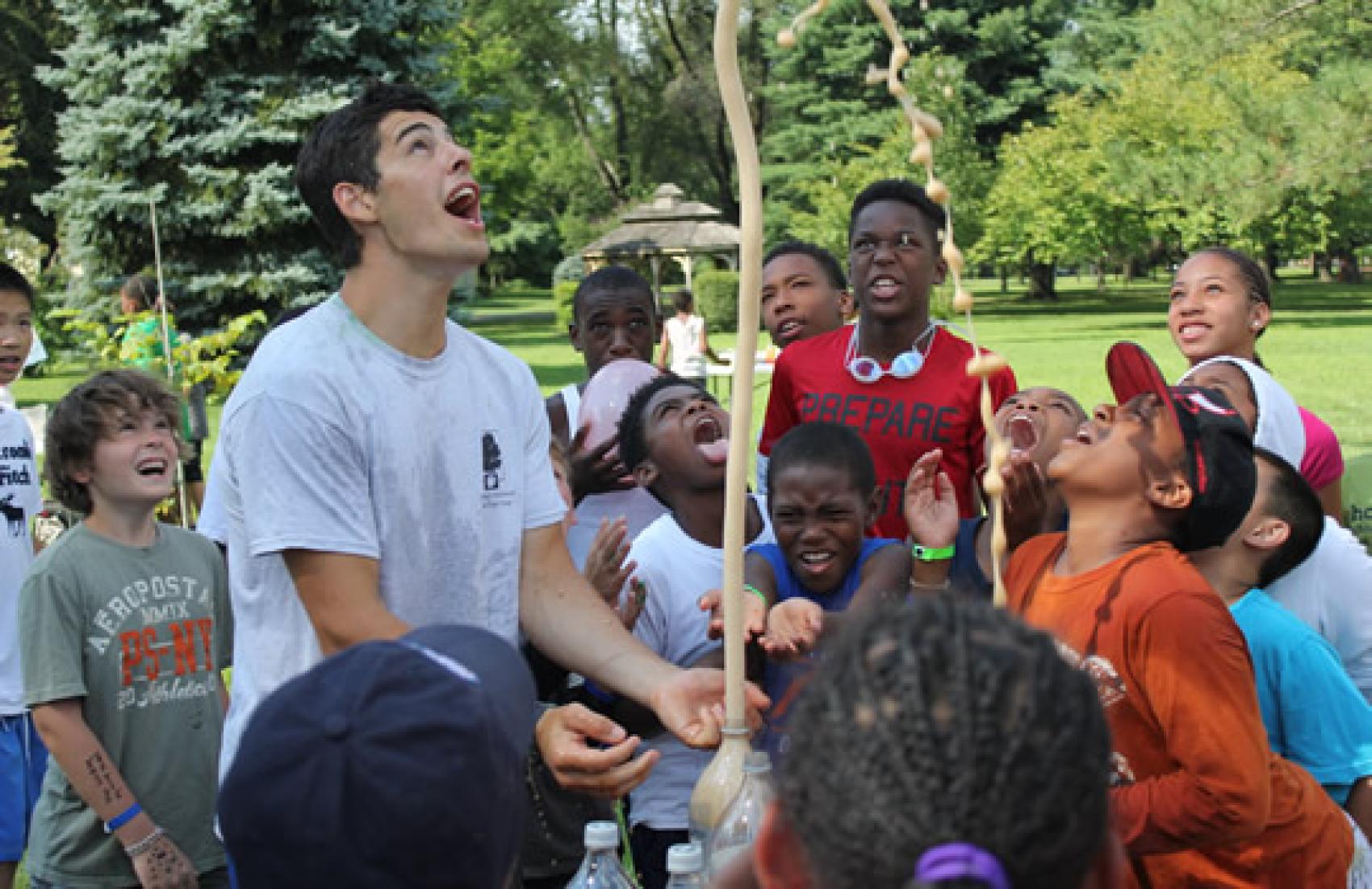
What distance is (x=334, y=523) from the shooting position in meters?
2.30

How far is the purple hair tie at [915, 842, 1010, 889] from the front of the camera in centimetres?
97

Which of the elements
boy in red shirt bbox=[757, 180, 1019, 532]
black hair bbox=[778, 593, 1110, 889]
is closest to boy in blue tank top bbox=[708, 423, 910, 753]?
boy in red shirt bbox=[757, 180, 1019, 532]

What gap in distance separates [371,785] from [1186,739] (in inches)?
59.6

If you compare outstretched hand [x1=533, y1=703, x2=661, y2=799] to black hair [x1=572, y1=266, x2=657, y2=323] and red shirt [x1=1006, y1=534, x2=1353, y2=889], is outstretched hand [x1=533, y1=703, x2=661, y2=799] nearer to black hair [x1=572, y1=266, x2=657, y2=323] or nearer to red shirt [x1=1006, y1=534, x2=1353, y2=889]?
red shirt [x1=1006, y1=534, x2=1353, y2=889]

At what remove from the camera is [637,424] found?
3.81 metres

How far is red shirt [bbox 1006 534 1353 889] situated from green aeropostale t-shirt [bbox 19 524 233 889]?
215 cm

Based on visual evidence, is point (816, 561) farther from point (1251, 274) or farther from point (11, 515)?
point (11, 515)

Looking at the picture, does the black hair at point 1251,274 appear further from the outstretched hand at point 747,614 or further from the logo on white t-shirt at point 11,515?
the logo on white t-shirt at point 11,515

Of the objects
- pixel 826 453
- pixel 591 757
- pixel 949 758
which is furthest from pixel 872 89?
pixel 949 758

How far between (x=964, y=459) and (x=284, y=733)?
279 centimetres

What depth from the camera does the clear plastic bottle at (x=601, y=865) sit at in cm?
201

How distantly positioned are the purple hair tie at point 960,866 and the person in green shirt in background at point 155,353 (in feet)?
26.1

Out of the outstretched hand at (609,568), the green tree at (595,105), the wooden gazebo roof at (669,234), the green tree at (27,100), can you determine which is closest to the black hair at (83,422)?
the outstretched hand at (609,568)

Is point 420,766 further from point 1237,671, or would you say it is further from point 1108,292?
point 1108,292
